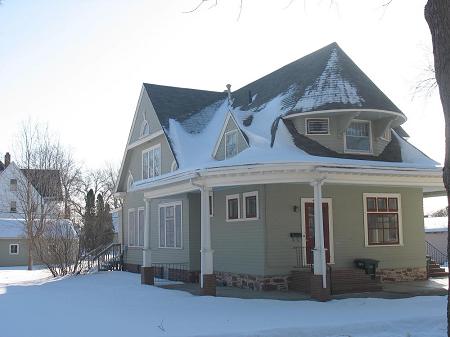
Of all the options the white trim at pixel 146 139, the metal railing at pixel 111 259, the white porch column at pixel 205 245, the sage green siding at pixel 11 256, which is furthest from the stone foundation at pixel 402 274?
the sage green siding at pixel 11 256

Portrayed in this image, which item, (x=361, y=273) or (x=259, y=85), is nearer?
(x=361, y=273)

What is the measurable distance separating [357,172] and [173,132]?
355 inches

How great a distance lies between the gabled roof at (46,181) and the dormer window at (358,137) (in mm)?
20653

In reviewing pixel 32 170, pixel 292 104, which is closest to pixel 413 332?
pixel 292 104

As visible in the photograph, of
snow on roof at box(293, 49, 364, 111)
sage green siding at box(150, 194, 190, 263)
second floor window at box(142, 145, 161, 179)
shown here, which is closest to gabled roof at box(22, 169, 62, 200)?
second floor window at box(142, 145, 161, 179)

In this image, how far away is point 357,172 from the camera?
14070 mm

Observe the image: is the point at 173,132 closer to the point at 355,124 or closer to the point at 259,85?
the point at 259,85

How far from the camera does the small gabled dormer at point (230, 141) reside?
17.1 metres

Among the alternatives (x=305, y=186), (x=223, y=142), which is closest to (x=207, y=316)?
(x=305, y=186)

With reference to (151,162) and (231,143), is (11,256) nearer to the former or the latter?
(151,162)

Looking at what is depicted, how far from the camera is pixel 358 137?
1680cm

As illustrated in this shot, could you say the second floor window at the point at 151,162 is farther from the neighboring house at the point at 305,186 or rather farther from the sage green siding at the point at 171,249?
the neighboring house at the point at 305,186

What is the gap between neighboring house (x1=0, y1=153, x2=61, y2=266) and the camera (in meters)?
33.1

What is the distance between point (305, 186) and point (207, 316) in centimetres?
602
